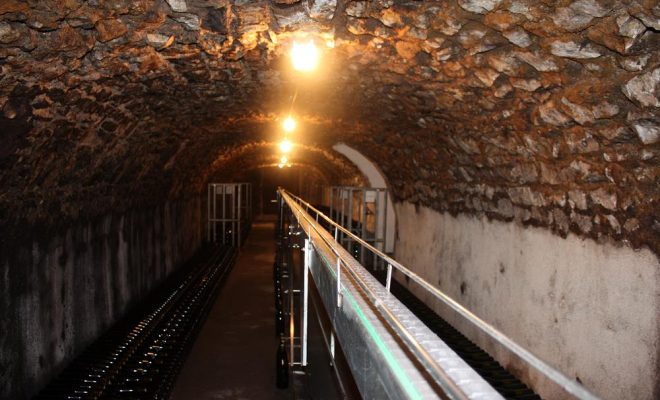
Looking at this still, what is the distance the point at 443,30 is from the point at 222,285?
9.46 m

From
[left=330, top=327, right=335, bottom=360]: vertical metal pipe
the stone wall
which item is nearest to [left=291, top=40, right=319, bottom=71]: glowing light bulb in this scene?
[left=330, top=327, right=335, bottom=360]: vertical metal pipe

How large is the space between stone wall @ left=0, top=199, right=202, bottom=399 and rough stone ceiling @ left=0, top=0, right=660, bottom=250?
50 cm

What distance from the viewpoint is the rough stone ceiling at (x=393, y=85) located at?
3221mm

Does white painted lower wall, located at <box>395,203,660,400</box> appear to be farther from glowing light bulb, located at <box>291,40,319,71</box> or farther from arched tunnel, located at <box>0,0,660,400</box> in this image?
glowing light bulb, located at <box>291,40,319,71</box>

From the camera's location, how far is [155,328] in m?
7.35

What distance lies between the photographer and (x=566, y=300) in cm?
499

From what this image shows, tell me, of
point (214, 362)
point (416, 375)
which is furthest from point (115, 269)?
point (416, 375)

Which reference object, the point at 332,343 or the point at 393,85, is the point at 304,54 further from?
the point at 332,343

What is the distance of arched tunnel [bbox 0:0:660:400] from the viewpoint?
337cm

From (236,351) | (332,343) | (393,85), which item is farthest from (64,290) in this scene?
(332,343)

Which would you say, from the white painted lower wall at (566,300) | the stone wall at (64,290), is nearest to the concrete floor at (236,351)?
the stone wall at (64,290)

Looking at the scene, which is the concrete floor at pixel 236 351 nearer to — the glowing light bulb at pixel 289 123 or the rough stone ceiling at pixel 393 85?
the rough stone ceiling at pixel 393 85

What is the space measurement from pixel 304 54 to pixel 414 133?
10.3ft

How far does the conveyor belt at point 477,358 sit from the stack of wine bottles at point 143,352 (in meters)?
3.61
